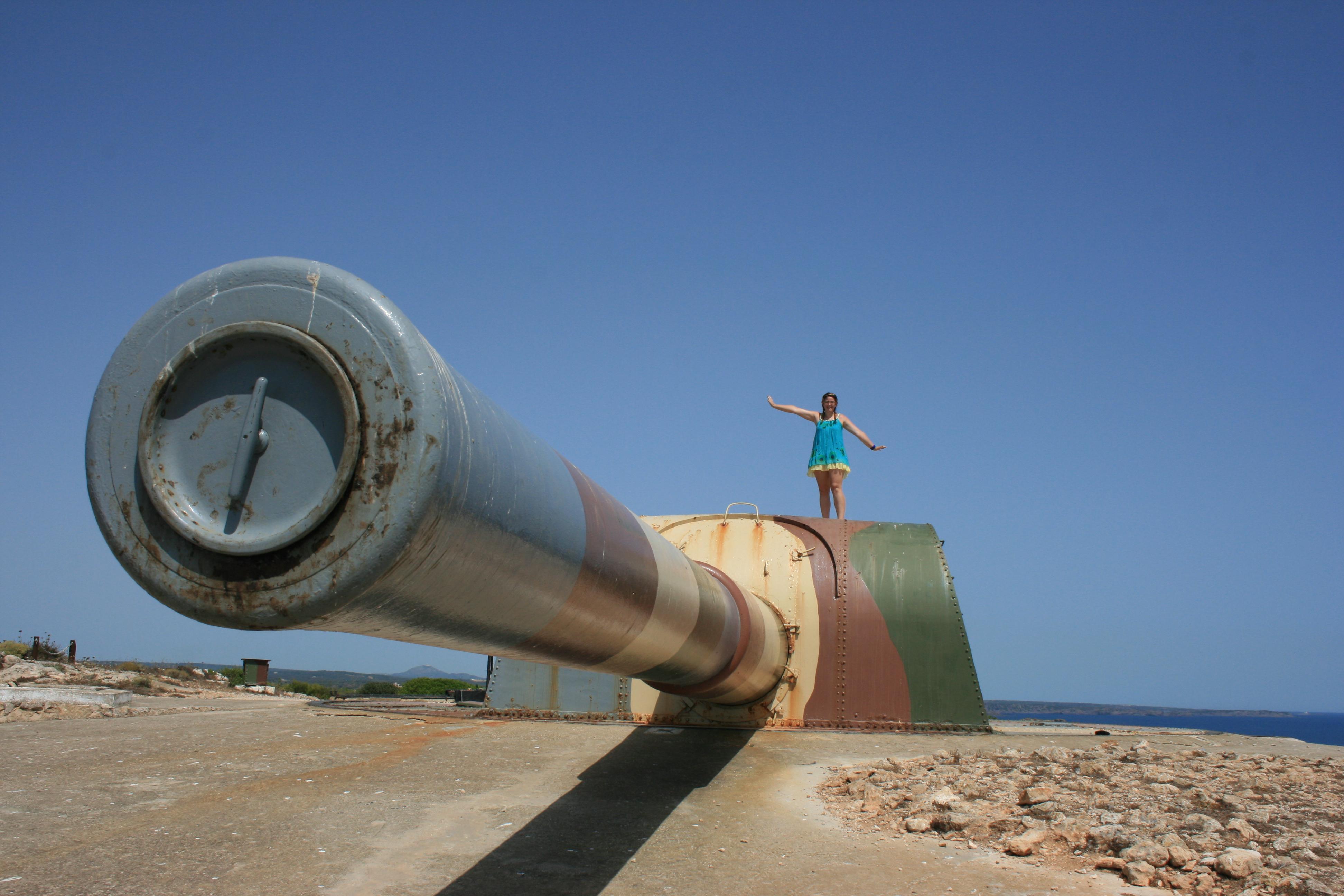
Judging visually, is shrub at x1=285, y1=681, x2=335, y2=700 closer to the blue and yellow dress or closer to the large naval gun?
the blue and yellow dress

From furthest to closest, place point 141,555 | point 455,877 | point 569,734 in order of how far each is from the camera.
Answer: point 569,734 < point 455,877 < point 141,555

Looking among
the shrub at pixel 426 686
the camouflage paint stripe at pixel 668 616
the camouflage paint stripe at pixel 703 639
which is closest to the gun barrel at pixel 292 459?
the camouflage paint stripe at pixel 668 616

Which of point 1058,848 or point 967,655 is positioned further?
point 967,655

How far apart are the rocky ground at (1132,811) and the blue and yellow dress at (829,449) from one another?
3.64 meters

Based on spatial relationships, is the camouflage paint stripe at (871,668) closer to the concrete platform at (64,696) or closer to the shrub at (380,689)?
the concrete platform at (64,696)

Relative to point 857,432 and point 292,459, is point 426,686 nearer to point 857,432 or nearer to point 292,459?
point 857,432

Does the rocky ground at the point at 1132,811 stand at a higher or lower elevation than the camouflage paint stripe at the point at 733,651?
lower

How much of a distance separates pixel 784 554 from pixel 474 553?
5.68 m

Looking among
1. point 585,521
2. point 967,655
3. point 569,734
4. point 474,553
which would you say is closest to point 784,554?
point 967,655

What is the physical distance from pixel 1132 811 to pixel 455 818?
124 inches

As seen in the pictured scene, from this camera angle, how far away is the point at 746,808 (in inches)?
177

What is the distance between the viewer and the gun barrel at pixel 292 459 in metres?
1.66

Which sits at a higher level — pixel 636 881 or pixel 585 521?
pixel 585 521

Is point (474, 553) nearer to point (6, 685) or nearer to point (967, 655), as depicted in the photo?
point (967, 655)
